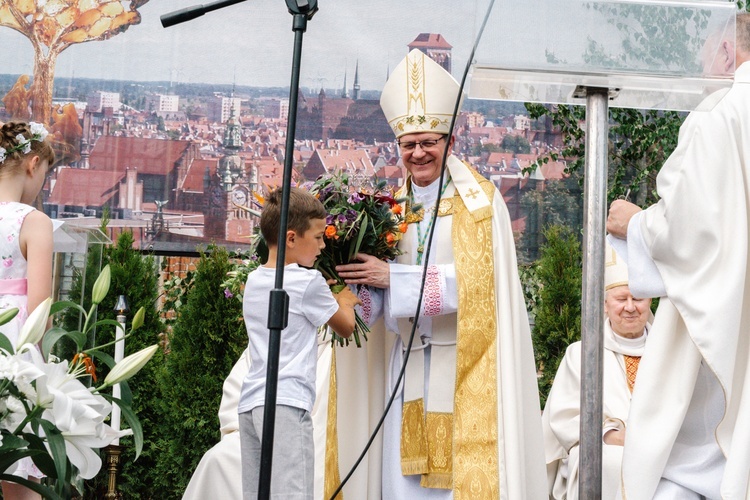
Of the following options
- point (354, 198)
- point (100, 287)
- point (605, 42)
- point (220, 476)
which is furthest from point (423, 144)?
point (100, 287)

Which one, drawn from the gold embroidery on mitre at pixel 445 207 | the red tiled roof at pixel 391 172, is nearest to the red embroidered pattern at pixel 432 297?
the gold embroidery on mitre at pixel 445 207

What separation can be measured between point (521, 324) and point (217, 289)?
10.3ft

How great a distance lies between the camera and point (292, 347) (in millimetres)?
3695

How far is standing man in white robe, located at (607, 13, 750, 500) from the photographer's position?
3080mm

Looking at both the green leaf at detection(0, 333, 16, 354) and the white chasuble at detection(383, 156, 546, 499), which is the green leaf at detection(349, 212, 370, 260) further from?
the green leaf at detection(0, 333, 16, 354)

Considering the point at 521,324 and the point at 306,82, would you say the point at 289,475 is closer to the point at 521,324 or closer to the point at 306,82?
the point at 521,324

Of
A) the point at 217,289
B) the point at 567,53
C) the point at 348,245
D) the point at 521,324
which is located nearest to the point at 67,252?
the point at 348,245

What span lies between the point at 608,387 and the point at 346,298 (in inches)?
93.4

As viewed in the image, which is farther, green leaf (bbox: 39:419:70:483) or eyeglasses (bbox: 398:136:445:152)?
eyeglasses (bbox: 398:136:445:152)

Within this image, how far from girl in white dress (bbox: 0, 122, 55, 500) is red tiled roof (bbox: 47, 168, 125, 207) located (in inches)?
158

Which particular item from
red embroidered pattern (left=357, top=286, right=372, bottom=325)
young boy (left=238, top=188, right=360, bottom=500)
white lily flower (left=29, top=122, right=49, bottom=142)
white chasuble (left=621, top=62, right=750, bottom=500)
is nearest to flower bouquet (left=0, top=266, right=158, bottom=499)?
young boy (left=238, top=188, right=360, bottom=500)

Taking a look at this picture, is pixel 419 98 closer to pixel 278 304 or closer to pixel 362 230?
pixel 362 230

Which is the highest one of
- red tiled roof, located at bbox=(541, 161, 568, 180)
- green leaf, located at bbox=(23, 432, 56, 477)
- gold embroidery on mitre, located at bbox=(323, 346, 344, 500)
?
red tiled roof, located at bbox=(541, 161, 568, 180)

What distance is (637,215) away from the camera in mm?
3334
